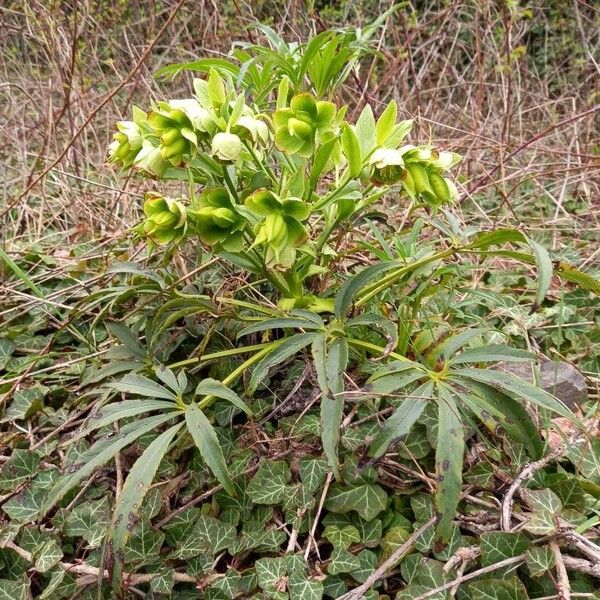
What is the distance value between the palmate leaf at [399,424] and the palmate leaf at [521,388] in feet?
0.25

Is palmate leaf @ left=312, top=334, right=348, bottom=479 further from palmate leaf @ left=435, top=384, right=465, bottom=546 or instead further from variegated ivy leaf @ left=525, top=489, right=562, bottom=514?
variegated ivy leaf @ left=525, top=489, right=562, bottom=514

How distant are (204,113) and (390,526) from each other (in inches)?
25.6

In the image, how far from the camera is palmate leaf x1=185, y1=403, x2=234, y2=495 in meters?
0.74

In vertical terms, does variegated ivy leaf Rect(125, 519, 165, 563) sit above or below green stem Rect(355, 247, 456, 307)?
below

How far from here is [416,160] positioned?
2.82 feet

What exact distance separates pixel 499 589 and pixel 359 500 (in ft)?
0.72

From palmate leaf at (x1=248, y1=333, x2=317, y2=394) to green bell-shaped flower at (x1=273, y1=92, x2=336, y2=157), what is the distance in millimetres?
266

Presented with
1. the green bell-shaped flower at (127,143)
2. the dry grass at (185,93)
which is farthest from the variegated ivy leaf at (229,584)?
the dry grass at (185,93)

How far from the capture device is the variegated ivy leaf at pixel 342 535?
826 mm

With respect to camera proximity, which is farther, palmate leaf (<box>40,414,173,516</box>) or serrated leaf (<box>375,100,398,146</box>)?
serrated leaf (<box>375,100,398,146</box>)

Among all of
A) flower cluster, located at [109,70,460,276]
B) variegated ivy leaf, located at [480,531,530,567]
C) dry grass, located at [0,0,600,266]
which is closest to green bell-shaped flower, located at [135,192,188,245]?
flower cluster, located at [109,70,460,276]

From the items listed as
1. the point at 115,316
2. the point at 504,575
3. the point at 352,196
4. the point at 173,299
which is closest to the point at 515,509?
the point at 504,575

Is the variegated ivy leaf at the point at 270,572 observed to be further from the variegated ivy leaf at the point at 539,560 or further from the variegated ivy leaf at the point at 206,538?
the variegated ivy leaf at the point at 539,560

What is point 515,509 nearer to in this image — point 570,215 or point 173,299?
point 173,299
